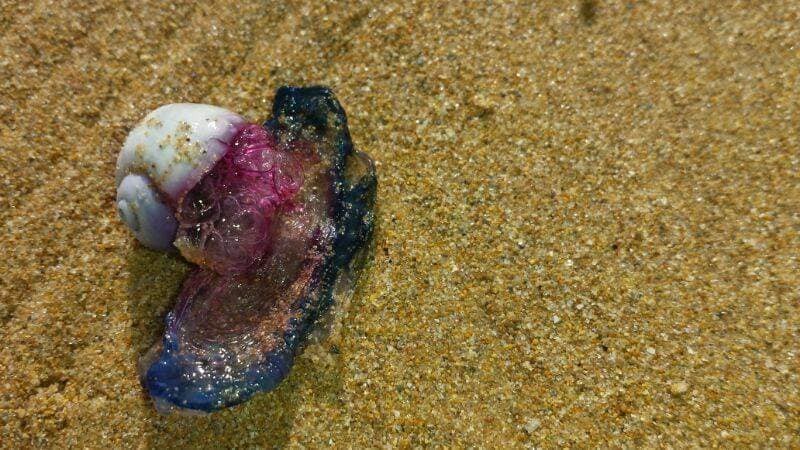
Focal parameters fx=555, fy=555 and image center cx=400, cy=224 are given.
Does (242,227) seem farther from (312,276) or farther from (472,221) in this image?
(472,221)

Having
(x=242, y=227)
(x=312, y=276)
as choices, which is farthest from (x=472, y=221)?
(x=242, y=227)

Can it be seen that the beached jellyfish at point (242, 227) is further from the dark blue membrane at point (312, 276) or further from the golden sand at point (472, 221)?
the golden sand at point (472, 221)

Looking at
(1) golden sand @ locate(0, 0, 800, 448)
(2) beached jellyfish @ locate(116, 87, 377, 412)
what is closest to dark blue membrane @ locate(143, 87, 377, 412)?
(2) beached jellyfish @ locate(116, 87, 377, 412)

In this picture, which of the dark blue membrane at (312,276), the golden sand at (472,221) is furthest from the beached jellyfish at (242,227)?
the golden sand at (472,221)

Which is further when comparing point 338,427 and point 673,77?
point 673,77

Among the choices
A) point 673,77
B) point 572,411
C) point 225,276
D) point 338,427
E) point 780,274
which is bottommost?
point 338,427

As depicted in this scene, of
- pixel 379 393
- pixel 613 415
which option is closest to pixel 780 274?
pixel 613 415

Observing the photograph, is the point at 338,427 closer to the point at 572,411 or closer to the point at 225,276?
the point at 225,276

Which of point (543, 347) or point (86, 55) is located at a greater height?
point (86, 55)
